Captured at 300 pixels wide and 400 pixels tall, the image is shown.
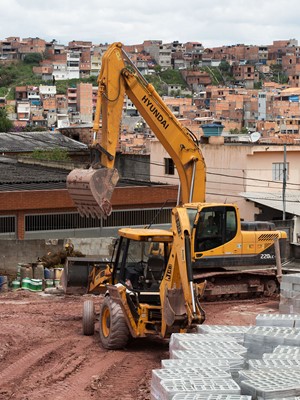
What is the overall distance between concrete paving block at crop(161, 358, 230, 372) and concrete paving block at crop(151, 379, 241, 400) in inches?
38.9

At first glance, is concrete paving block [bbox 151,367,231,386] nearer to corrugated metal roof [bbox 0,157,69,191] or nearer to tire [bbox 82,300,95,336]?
tire [bbox 82,300,95,336]

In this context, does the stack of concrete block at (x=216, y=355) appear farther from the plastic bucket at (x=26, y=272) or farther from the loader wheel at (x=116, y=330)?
the plastic bucket at (x=26, y=272)

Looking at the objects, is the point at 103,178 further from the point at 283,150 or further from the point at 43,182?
the point at 283,150

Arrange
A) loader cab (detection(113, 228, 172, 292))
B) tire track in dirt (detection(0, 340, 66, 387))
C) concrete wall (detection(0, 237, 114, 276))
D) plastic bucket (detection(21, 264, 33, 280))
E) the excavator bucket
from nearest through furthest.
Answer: tire track in dirt (detection(0, 340, 66, 387)) < loader cab (detection(113, 228, 172, 292)) < the excavator bucket < plastic bucket (detection(21, 264, 33, 280)) < concrete wall (detection(0, 237, 114, 276))

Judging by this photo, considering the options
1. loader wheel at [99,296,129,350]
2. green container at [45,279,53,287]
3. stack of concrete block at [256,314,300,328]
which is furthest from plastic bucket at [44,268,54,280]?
stack of concrete block at [256,314,300,328]

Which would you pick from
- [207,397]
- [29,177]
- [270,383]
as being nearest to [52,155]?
[29,177]

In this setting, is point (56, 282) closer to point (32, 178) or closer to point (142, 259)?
point (142, 259)

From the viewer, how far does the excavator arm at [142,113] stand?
83.5 ft

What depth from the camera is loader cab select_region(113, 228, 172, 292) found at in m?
20.0

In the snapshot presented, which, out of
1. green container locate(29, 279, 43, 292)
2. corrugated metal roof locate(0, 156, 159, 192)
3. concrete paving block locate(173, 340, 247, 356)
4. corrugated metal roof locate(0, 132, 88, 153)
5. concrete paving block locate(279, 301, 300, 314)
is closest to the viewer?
concrete paving block locate(173, 340, 247, 356)

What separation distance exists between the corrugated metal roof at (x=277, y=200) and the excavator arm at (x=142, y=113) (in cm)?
1509

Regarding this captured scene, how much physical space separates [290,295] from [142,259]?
3.70 metres

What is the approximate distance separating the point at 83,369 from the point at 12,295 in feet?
36.6

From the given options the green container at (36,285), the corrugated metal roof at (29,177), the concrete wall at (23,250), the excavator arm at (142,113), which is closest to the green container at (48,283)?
the green container at (36,285)
